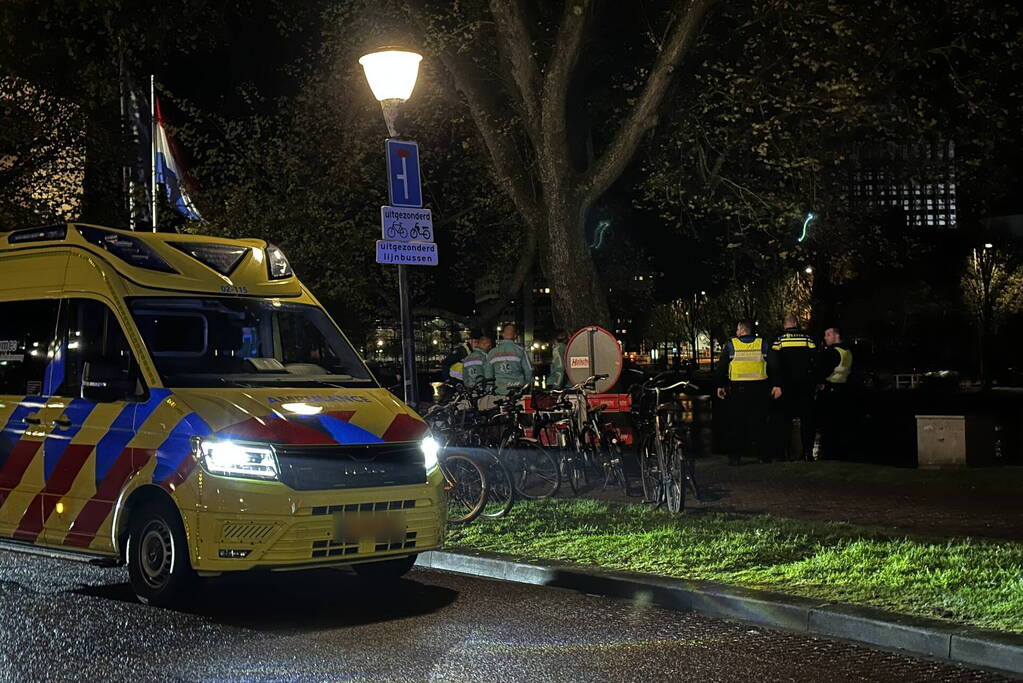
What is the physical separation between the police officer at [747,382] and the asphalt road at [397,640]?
25.1 ft

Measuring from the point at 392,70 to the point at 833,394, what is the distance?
8505 millimetres

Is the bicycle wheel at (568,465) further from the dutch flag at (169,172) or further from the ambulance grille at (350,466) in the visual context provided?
the dutch flag at (169,172)

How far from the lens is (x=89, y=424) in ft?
28.8

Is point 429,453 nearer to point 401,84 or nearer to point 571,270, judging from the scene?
point 401,84

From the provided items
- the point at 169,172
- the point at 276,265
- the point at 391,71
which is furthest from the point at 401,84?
the point at 169,172

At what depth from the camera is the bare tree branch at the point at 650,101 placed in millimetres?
16250

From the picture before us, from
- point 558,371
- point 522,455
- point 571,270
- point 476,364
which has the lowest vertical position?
point 522,455

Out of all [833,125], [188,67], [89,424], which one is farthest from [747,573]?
[188,67]

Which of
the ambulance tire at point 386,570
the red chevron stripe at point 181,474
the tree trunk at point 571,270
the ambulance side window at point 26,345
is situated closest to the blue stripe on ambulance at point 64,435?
the ambulance side window at point 26,345

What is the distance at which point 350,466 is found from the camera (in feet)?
26.8

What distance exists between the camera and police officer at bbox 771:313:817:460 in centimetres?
1667

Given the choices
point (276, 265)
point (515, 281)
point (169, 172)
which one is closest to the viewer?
point (276, 265)

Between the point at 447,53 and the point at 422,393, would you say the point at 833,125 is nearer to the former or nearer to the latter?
the point at 447,53

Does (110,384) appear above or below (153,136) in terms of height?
below
